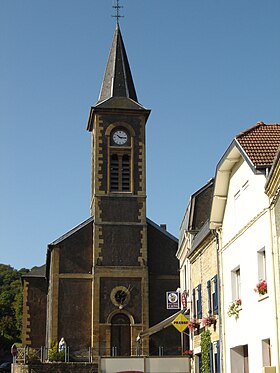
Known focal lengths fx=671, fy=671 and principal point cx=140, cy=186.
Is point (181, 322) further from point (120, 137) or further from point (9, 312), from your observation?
point (9, 312)

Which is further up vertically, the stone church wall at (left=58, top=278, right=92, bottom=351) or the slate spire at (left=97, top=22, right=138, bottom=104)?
the slate spire at (left=97, top=22, right=138, bottom=104)

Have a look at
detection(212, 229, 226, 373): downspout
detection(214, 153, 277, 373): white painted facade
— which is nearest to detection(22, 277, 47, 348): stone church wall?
detection(212, 229, 226, 373): downspout

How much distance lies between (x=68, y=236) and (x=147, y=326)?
7.09 meters

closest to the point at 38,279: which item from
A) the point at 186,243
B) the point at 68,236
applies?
the point at 68,236

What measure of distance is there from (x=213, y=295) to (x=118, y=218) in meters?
20.6

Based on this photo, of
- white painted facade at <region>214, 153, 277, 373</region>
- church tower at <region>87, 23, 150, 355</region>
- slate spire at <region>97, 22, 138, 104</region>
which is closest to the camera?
white painted facade at <region>214, 153, 277, 373</region>

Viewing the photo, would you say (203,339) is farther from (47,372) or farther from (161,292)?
(161,292)

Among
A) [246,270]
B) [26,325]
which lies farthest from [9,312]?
[246,270]

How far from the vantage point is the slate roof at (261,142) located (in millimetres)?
15742

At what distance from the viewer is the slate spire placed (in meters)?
44.1

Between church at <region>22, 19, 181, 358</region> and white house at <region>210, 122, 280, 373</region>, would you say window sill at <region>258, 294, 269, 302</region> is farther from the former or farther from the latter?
church at <region>22, 19, 181, 358</region>

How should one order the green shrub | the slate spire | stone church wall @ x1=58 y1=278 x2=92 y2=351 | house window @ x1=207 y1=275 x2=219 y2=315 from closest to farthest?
house window @ x1=207 y1=275 x2=219 y2=315 < the green shrub < stone church wall @ x1=58 y1=278 x2=92 y2=351 < the slate spire

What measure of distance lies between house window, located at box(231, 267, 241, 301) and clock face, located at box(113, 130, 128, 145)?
81.0 feet

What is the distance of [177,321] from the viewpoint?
81.3 ft
